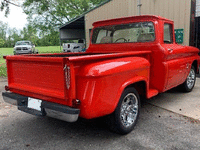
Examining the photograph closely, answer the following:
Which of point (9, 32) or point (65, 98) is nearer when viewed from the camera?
point (65, 98)

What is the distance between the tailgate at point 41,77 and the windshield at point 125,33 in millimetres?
2092

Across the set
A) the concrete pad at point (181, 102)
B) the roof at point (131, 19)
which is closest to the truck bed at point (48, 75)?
the roof at point (131, 19)

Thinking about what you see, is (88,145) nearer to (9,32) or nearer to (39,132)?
(39,132)

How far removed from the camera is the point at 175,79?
165 inches

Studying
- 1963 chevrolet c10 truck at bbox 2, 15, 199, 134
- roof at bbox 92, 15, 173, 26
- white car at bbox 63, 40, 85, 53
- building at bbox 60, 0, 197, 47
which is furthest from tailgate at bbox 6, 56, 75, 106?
white car at bbox 63, 40, 85, 53

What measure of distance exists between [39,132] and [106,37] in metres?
2.47

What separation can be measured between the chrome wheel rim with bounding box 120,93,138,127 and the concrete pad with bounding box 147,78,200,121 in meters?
1.27

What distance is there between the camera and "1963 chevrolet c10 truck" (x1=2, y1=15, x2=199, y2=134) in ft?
7.91

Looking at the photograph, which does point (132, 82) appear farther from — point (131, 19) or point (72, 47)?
point (72, 47)

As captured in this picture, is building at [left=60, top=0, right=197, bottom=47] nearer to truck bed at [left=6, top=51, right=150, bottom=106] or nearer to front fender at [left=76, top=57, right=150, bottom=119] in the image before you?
truck bed at [left=6, top=51, right=150, bottom=106]

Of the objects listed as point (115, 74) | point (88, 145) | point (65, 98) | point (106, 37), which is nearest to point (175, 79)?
point (106, 37)

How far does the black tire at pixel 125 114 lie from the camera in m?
2.84

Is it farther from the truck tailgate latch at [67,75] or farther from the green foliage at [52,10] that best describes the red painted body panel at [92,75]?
the green foliage at [52,10]

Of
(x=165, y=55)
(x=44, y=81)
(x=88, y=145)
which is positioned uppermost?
(x=165, y=55)
